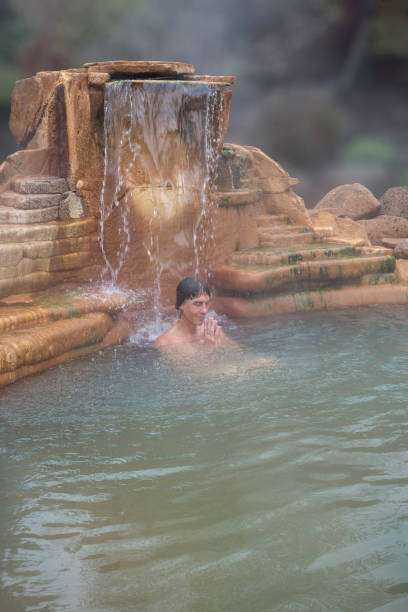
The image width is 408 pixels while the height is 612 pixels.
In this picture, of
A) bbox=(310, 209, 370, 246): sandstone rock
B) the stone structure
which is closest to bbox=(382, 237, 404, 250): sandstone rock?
bbox=(310, 209, 370, 246): sandstone rock

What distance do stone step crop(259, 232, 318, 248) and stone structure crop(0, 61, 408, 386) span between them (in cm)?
41

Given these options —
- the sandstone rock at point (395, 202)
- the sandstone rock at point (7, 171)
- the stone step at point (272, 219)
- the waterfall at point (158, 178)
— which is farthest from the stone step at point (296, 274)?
the sandstone rock at point (395, 202)

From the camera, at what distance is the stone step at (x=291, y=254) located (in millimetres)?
6262

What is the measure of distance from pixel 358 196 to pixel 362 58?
8.64 ft

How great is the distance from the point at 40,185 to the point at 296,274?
257cm

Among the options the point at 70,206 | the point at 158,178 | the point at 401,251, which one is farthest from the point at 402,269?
the point at 70,206

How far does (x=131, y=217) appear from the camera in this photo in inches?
230

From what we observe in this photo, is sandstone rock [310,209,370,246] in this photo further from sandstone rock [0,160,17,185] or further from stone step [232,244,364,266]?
sandstone rock [0,160,17,185]

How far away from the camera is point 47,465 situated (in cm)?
304

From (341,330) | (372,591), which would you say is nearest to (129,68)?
(341,330)

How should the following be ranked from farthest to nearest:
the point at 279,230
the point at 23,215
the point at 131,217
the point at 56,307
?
1. the point at 279,230
2. the point at 131,217
3. the point at 23,215
4. the point at 56,307

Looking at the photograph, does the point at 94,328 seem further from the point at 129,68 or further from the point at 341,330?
the point at 129,68

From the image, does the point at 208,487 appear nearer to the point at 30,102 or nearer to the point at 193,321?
the point at 193,321

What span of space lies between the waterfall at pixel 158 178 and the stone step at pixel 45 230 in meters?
0.21
